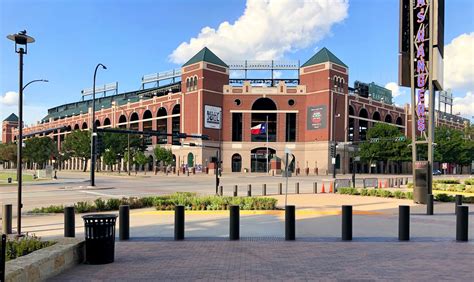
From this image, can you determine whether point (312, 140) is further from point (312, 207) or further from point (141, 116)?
point (312, 207)

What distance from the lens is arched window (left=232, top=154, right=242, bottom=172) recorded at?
86.9 m

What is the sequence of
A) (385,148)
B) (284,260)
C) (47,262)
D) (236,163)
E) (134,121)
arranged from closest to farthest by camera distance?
(47,262), (284,260), (385,148), (236,163), (134,121)

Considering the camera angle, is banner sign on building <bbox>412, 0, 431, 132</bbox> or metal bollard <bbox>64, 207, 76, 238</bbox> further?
banner sign on building <bbox>412, 0, 431, 132</bbox>

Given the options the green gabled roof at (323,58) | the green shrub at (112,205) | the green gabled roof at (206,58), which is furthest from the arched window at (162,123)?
the green shrub at (112,205)

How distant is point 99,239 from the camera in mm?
7652

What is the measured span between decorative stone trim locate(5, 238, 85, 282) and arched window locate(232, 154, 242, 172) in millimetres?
79091

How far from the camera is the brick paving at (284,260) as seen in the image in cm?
682

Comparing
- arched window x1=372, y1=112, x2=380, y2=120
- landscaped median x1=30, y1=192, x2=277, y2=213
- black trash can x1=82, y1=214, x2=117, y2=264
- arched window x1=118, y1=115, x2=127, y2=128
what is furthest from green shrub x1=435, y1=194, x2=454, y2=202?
arched window x1=118, y1=115, x2=127, y2=128

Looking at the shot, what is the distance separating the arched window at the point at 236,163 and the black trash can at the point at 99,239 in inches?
3115

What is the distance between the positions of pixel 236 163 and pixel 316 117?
18.5 meters

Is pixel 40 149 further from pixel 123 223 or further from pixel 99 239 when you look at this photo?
pixel 99 239

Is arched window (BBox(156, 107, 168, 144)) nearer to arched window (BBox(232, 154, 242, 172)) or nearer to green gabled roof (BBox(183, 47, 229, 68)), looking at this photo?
green gabled roof (BBox(183, 47, 229, 68))

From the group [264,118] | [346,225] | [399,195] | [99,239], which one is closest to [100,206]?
[99,239]

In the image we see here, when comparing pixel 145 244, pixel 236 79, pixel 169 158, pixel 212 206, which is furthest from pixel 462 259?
pixel 236 79
